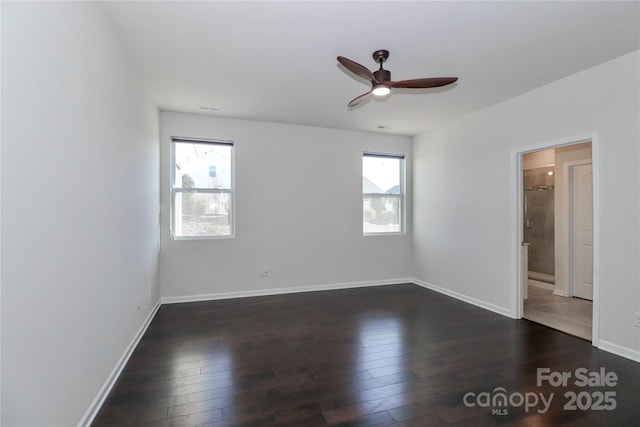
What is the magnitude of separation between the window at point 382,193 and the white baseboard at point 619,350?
10.3ft

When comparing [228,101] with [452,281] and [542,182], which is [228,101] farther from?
[542,182]

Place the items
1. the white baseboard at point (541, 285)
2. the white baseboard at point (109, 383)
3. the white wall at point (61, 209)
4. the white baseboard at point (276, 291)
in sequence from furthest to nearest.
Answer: the white baseboard at point (541, 285) → the white baseboard at point (276, 291) → the white baseboard at point (109, 383) → the white wall at point (61, 209)

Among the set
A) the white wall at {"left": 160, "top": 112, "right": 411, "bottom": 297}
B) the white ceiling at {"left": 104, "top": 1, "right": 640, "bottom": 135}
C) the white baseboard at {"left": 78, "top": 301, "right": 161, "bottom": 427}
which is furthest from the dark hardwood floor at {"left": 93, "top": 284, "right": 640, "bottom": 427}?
the white ceiling at {"left": 104, "top": 1, "right": 640, "bottom": 135}

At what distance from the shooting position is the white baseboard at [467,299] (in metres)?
3.79

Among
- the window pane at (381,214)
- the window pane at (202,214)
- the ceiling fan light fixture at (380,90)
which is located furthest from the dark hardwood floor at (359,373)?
the ceiling fan light fixture at (380,90)

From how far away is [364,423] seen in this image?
185cm

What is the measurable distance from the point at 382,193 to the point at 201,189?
10.1 feet

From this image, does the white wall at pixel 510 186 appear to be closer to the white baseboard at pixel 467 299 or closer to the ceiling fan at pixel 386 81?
the white baseboard at pixel 467 299

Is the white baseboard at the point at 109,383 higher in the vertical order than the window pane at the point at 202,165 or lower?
lower

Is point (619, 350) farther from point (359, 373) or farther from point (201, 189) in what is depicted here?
point (201, 189)

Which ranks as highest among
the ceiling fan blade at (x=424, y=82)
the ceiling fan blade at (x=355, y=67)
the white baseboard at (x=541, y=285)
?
the ceiling fan blade at (x=355, y=67)

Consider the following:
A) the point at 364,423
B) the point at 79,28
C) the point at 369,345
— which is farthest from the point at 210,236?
the point at 364,423

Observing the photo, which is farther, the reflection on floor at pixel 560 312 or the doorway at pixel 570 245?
the doorway at pixel 570 245

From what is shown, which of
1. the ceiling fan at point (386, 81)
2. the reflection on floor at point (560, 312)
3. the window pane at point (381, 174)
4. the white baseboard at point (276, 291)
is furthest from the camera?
the window pane at point (381, 174)
